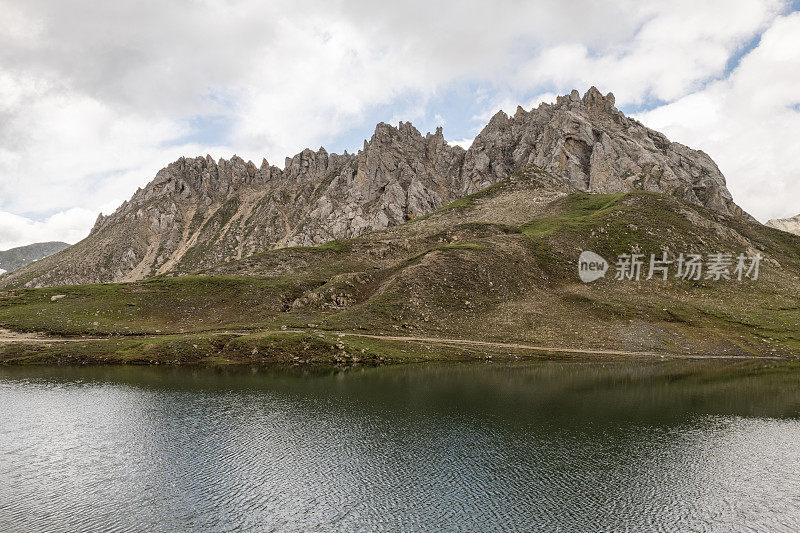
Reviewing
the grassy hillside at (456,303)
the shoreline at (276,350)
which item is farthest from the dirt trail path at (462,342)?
the grassy hillside at (456,303)

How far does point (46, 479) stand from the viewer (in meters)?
33.7

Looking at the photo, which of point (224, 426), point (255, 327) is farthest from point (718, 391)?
point (255, 327)

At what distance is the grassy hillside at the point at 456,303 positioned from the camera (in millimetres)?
96125

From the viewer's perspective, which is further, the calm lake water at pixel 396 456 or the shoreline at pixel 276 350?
the shoreline at pixel 276 350

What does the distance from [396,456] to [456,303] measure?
80.7m

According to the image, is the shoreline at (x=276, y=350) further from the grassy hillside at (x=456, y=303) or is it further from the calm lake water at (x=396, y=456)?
the calm lake water at (x=396, y=456)

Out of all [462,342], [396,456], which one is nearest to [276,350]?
[462,342]

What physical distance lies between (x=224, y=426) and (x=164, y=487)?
14.8 metres

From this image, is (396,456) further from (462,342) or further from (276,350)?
(462,342)

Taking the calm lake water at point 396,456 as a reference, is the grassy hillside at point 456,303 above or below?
above

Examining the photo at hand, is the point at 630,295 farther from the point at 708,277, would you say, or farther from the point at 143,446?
the point at 143,446

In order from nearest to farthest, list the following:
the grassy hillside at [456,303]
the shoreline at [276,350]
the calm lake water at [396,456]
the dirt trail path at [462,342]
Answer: the calm lake water at [396,456]
the shoreline at [276,350]
the dirt trail path at [462,342]
the grassy hillside at [456,303]

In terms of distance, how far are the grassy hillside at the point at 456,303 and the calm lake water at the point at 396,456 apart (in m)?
25.9

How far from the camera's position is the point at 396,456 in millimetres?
39375
